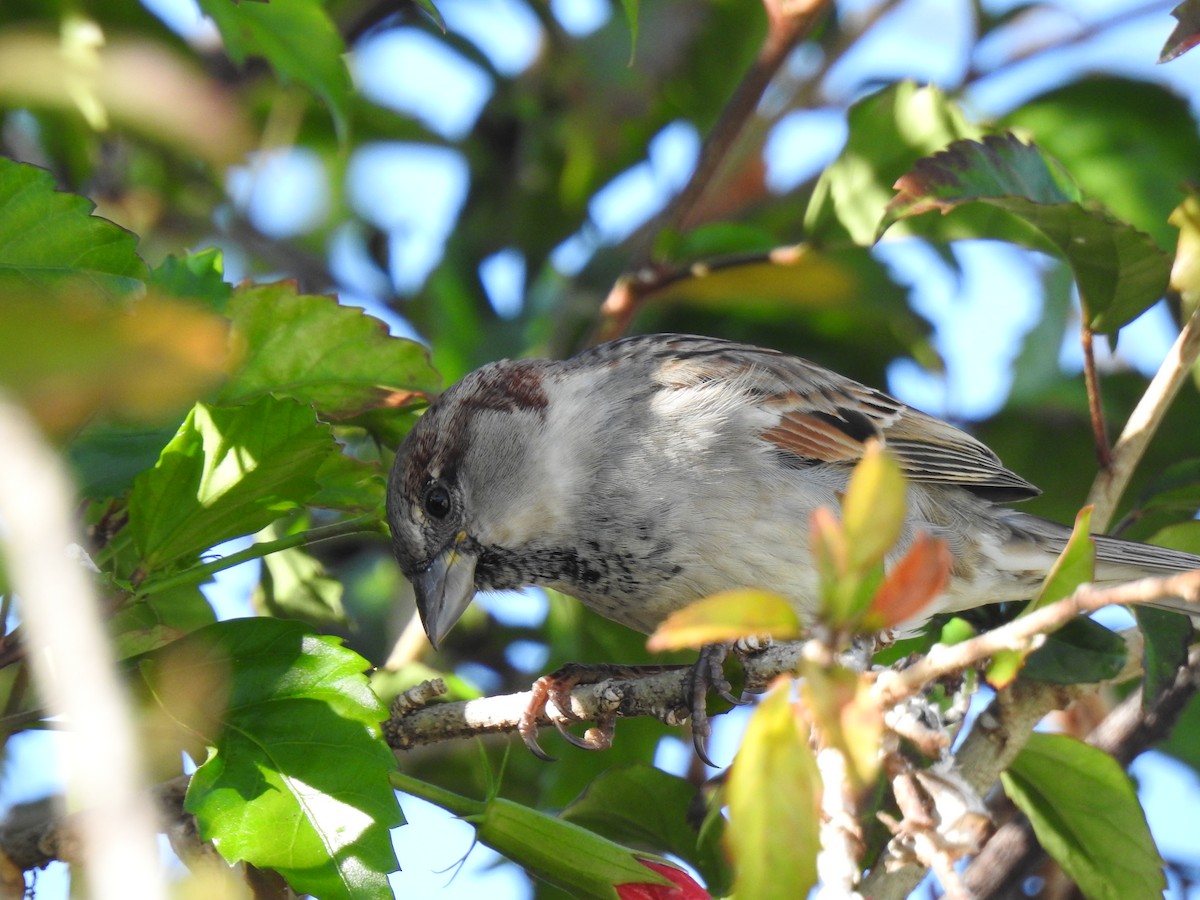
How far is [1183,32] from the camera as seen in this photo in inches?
58.1

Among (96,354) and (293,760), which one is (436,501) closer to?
(293,760)

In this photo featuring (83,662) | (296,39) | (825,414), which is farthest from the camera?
(825,414)

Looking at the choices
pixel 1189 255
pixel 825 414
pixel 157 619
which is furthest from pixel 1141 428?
pixel 157 619

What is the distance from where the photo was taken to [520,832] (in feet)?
4.73

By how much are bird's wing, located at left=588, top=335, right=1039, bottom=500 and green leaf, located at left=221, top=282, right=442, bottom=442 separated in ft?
2.52

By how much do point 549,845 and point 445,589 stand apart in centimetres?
85

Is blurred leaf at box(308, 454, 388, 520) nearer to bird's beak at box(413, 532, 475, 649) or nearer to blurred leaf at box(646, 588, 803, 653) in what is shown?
bird's beak at box(413, 532, 475, 649)

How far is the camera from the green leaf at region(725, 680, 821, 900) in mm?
812

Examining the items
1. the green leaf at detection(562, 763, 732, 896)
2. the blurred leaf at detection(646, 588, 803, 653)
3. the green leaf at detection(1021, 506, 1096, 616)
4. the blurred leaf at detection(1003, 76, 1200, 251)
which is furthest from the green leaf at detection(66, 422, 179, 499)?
the blurred leaf at detection(1003, 76, 1200, 251)

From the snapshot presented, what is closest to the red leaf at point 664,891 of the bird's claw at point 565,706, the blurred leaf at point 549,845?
the blurred leaf at point 549,845

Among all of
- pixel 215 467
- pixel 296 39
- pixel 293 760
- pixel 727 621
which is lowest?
pixel 293 760

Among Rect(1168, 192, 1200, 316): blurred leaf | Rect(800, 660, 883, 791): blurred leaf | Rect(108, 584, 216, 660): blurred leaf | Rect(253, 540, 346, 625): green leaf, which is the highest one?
Rect(800, 660, 883, 791): blurred leaf

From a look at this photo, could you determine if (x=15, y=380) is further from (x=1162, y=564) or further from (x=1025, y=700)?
(x=1162, y=564)

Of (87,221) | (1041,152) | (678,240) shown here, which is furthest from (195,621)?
(1041,152)
